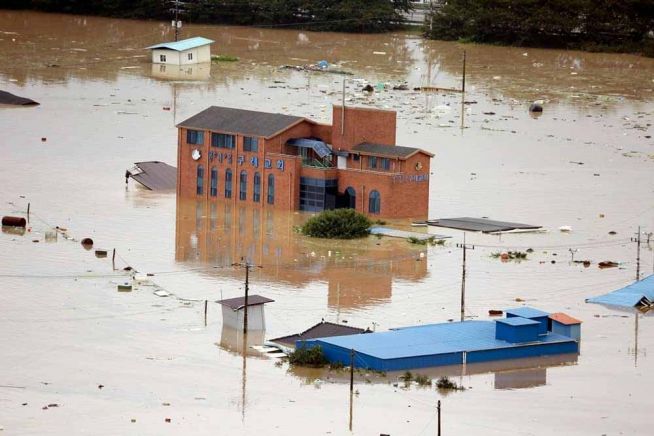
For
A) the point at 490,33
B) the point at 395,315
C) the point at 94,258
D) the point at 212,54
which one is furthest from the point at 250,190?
the point at 490,33

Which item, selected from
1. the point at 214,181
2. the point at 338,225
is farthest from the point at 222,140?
the point at 338,225

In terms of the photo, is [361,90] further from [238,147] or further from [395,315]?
[395,315]

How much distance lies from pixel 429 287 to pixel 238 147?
9.56 meters

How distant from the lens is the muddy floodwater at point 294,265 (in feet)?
100

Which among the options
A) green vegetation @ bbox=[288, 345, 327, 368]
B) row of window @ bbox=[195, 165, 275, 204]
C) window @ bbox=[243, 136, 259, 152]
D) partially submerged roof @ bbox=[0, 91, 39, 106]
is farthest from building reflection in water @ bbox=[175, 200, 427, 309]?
partially submerged roof @ bbox=[0, 91, 39, 106]

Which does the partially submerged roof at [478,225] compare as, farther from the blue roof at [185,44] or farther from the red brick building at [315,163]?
the blue roof at [185,44]

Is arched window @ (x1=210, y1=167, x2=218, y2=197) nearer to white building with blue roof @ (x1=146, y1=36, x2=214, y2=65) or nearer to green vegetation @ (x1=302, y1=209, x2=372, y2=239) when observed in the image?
green vegetation @ (x1=302, y1=209, x2=372, y2=239)

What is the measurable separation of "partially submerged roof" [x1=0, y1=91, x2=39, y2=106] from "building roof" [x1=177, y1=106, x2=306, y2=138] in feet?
61.8

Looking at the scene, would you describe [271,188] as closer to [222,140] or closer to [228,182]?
[228,182]

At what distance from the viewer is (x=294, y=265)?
40.8m

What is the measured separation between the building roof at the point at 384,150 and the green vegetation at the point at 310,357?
1327cm

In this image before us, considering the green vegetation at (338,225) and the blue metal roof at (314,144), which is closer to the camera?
the green vegetation at (338,225)

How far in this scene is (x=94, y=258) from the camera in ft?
134

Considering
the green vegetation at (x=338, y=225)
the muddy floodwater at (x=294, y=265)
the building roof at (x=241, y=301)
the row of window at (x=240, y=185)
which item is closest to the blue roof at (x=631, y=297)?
the muddy floodwater at (x=294, y=265)
